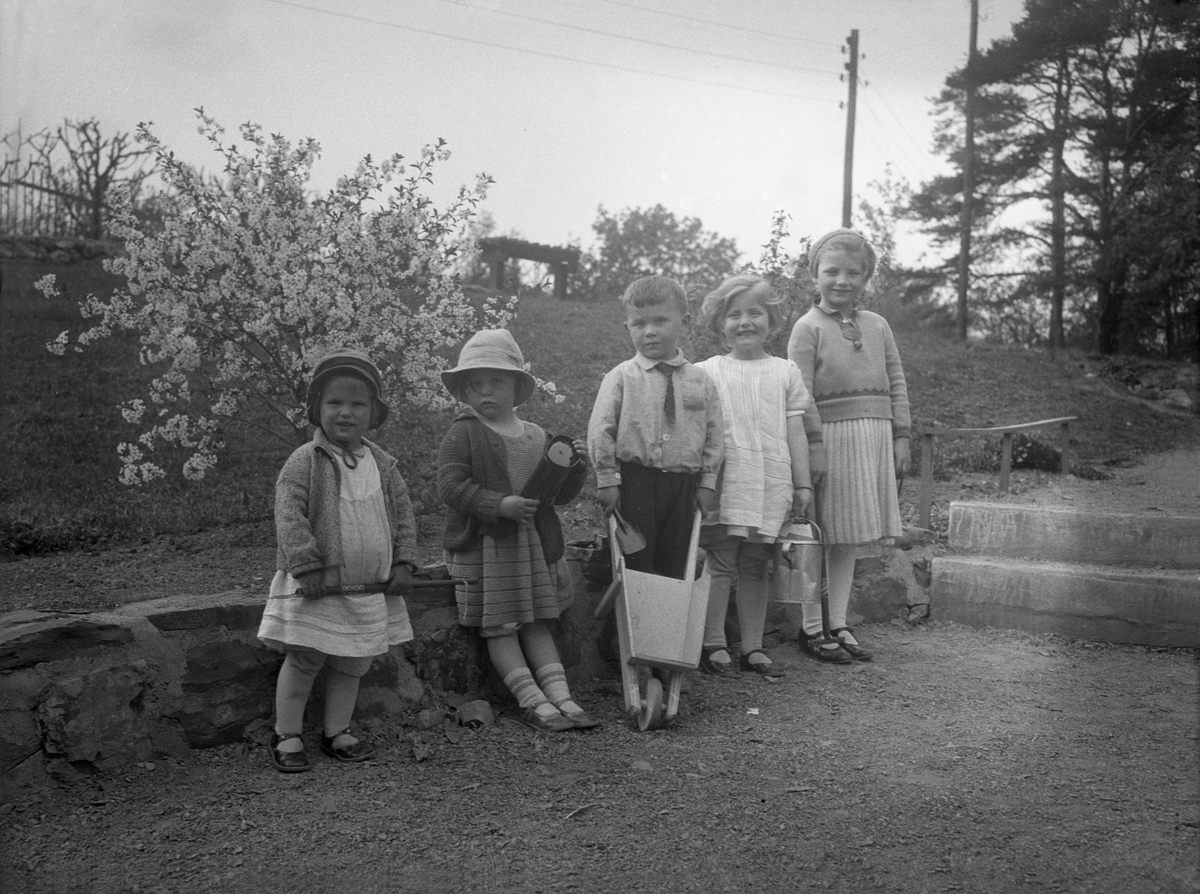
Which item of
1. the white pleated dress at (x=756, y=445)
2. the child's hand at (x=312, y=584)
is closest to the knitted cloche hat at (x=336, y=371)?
the child's hand at (x=312, y=584)

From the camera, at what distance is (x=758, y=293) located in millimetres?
4016

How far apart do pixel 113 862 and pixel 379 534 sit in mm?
1109

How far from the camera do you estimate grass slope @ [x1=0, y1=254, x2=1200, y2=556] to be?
17.4ft

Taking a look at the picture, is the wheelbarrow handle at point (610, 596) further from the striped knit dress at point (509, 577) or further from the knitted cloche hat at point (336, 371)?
the knitted cloche hat at point (336, 371)

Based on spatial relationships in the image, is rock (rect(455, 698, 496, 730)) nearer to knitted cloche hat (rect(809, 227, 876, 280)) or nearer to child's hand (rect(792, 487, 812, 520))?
child's hand (rect(792, 487, 812, 520))

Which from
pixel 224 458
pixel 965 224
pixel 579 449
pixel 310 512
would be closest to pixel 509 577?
pixel 579 449

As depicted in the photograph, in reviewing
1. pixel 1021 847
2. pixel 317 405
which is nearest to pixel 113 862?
pixel 317 405

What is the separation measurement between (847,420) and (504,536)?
1.62 meters

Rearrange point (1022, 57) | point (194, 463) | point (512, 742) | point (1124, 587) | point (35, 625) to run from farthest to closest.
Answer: point (1022, 57) < point (194, 463) < point (1124, 587) < point (512, 742) < point (35, 625)

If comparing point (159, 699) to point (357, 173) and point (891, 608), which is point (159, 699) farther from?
point (891, 608)

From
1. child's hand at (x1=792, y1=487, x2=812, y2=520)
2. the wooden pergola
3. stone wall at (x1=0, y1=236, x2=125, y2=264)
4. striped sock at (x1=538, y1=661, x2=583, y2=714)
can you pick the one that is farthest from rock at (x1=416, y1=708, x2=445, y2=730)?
stone wall at (x1=0, y1=236, x2=125, y2=264)

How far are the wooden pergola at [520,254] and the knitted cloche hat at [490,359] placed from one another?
25.7 ft

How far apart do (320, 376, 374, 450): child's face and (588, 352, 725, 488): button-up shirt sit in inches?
34.6

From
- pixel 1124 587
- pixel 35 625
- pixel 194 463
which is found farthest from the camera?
pixel 194 463
